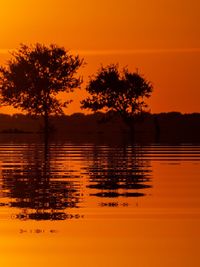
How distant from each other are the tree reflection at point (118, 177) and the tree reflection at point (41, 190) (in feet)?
1.74

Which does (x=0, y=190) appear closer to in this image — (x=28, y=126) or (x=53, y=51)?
(x=53, y=51)

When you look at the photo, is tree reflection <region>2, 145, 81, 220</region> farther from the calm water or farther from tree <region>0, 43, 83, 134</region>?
tree <region>0, 43, 83, 134</region>

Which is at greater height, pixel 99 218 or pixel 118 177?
pixel 118 177

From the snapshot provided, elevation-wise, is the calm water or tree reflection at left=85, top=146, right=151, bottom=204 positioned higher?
tree reflection at left=85, top=146, right=151, bottom=204

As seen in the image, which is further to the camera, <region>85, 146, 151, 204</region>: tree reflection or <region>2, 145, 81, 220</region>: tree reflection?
<region>85, 146, 151, 204</region>: tree reflection

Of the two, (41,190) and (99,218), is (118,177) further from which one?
(99,218)

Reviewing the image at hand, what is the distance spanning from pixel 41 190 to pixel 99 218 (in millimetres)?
4966

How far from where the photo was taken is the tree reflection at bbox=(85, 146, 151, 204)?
2059cm

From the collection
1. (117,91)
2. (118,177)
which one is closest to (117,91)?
(117,91)

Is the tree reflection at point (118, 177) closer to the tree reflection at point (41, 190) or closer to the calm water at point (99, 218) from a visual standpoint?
the calm water at point (99, 218)

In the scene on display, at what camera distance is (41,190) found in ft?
68.0

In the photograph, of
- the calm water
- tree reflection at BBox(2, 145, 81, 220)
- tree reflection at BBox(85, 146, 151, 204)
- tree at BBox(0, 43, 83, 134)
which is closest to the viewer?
the calm water

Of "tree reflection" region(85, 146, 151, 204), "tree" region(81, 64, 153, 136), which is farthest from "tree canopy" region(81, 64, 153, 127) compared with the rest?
"tree reflection" region(85, 146, 151, 204)

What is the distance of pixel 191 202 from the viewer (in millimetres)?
18172
